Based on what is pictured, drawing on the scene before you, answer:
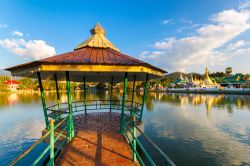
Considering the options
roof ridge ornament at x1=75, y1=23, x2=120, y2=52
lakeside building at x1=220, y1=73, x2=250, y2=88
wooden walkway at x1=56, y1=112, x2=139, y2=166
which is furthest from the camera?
lakeside building at x1=220, y1=73, x2=250, y2=88

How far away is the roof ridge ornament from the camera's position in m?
7.79

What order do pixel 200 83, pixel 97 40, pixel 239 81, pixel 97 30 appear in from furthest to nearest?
1. pixel 200 83
2. pixel 239 81
3. pixel 97 30
4. pixel 97 40

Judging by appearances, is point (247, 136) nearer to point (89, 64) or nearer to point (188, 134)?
point (188, 134)

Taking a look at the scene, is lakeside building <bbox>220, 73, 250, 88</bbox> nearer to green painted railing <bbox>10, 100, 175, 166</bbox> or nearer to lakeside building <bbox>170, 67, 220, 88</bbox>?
lakeside building <bbox>170, 67, 220, 88</bbox>

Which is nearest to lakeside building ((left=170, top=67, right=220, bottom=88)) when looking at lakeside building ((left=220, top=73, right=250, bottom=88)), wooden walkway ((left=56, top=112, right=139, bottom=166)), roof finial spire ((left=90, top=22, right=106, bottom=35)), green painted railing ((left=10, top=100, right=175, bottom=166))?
lakeside building ((left=220, top=73, right=250, bottom=88))

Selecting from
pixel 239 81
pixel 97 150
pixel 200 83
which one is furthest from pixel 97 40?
pixel 200 83

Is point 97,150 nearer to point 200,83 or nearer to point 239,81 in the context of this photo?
point 239,81

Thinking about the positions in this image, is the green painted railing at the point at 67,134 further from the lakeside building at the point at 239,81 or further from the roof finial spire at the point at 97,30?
the lakeside building at the point at 239,81

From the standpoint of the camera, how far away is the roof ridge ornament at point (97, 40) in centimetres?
779

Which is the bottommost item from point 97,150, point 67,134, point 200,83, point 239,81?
point 97,150

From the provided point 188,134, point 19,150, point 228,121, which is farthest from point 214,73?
point 19,150

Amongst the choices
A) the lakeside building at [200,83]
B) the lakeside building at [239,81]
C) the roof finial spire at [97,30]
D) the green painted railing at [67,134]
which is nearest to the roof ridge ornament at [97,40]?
the roof finial spire at [97,30]

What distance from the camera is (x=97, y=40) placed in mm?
8180

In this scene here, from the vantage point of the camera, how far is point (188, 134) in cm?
1563
